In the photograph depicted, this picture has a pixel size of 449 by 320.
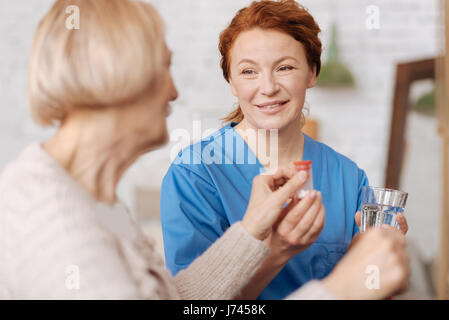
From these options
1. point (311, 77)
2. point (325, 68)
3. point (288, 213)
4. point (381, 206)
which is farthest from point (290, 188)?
point (325, 68)

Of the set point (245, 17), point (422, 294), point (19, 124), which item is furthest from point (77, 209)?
point (19, 124)

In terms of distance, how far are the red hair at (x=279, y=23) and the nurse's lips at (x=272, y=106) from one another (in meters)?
0.11

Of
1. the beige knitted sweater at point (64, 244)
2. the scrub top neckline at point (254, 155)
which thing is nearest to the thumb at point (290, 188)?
the beige knitted sweater at point (64, 244)

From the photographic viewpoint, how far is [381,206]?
0.86 meters

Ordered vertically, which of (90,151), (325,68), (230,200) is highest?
(325,68)

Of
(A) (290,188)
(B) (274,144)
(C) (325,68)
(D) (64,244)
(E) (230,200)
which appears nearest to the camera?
(D) (64,244)

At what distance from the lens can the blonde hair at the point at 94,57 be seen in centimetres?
51

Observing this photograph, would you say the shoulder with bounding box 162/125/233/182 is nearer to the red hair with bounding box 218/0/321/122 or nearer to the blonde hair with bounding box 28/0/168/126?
the red hair with bounding box 218/0/321/122

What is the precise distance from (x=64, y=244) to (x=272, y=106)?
646 millimetres

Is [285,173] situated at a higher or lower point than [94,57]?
lower

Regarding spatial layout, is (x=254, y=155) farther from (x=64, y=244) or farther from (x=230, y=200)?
(x=64, y=244)

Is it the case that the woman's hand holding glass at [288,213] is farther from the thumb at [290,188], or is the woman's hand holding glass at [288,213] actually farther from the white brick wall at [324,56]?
the white brick wall at [324,56]

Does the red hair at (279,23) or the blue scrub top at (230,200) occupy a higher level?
the red hair at (279,23)

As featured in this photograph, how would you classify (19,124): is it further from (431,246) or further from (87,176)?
(87,176)
